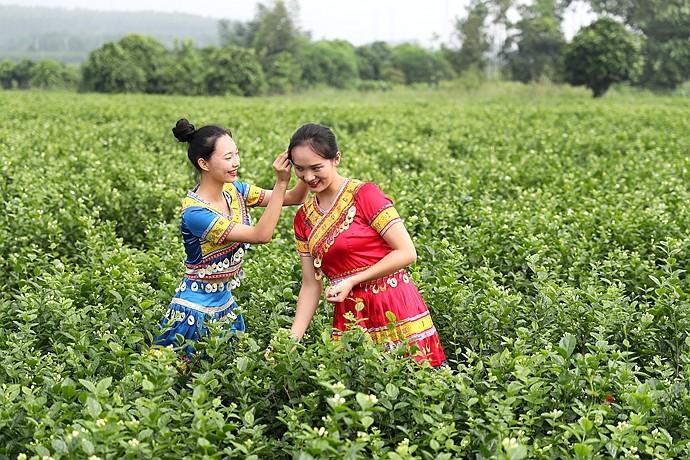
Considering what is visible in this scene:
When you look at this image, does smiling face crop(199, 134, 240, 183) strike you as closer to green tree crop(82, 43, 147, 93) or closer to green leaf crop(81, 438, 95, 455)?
green leaf crop(81, 438, 95, 455)

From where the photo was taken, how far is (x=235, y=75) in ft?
126

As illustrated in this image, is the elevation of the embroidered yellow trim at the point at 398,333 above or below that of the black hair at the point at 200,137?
below

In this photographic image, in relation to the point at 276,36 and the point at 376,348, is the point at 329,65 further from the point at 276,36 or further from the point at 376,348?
the point at 376,348

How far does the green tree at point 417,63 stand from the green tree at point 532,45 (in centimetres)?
1744

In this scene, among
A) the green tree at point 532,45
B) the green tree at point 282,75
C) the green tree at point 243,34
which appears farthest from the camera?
the green tree at point 243,34

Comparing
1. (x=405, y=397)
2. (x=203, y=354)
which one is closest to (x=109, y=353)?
(x=203, y=354)

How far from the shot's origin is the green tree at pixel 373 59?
70.5m

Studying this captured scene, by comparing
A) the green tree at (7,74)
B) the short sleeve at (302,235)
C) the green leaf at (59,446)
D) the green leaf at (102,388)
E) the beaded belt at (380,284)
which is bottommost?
the green tree at (7,74)

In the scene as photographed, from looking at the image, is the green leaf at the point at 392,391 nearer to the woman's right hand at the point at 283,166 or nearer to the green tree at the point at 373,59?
the woman's right hand at the point at 283,166

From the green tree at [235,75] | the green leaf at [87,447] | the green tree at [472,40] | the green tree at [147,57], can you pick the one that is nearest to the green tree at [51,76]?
the green tree at [147,57]

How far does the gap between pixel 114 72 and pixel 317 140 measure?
4039cm

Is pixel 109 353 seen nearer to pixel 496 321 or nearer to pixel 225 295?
pixel 225 295

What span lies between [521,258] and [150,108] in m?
17.1

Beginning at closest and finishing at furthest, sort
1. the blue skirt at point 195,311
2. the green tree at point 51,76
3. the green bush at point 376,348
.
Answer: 1. the green bush at point 376,348
2. the blue skirt at point 195,311
3. the green tree at point 51,76
